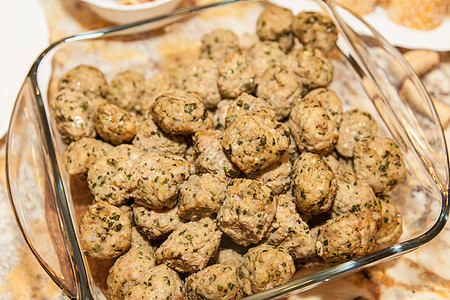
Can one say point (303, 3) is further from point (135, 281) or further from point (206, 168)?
point (135, 281)

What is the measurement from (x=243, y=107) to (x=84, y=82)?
1.96ft

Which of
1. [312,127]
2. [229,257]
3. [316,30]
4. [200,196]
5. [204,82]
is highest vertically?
[316,30]

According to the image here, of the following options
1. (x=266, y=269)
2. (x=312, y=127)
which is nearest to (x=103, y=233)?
(x=266, y=269)

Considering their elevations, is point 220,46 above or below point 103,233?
above

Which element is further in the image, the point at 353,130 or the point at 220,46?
the point at 220,46

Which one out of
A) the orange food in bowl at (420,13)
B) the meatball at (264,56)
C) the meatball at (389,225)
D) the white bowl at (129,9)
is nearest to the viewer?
the meatball at (389,225)

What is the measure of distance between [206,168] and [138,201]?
23cm

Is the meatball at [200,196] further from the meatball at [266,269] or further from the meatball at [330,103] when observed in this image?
the meatball at [330,103]

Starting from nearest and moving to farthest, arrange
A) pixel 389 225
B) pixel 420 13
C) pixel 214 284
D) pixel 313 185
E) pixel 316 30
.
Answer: pixel 214 284, pixel 313 185, pixel 389 225, pixel 316 30, pixel 420 13

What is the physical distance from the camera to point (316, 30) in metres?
1.64

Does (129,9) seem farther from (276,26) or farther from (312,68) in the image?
(312,68)

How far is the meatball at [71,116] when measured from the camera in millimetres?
1454

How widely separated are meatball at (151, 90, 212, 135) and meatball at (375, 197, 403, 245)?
64 cm

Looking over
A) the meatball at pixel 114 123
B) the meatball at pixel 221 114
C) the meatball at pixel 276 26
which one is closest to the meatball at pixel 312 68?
the meatball at pixel 276 26
